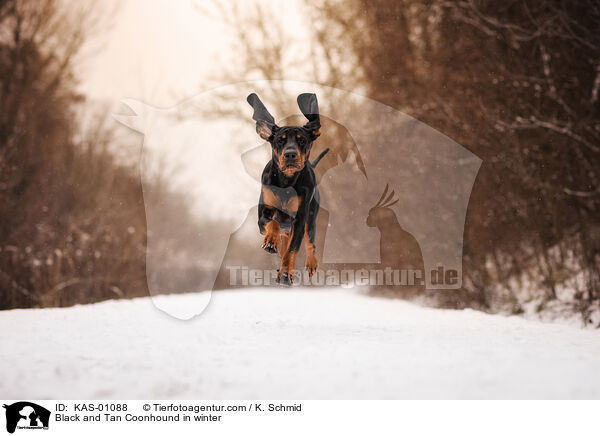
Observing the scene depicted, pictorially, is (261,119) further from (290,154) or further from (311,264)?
(311,264)

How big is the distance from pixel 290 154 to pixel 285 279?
85 centimetres

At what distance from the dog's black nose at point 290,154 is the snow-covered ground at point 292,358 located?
4.79 ft

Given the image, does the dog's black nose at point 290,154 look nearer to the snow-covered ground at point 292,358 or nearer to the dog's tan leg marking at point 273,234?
the dog's tan leg marking at point 273,234

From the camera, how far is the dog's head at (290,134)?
12.1ft

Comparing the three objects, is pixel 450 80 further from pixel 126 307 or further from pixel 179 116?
pixel 126 307

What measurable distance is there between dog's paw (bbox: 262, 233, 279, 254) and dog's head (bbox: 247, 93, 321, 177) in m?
0.45

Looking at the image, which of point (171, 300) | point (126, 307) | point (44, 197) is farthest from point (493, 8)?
point (44, 197)

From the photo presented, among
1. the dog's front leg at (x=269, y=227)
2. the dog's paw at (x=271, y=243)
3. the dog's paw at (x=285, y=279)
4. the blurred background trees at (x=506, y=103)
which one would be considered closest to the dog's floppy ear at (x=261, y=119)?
the dog's front leg at (x=269, y=227)

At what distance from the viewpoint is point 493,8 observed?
9.57 m

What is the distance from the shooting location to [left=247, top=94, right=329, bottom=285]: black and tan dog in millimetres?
3752
